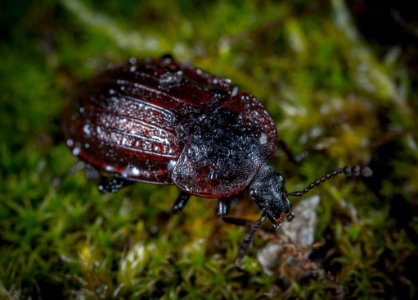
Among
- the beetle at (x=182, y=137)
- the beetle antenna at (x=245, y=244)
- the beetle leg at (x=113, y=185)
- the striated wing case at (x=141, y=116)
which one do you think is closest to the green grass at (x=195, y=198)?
the beetle antenna at (x=245, y=244)

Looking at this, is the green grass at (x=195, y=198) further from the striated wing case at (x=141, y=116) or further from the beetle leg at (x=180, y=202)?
the striated wing case at (x=141, y=116)

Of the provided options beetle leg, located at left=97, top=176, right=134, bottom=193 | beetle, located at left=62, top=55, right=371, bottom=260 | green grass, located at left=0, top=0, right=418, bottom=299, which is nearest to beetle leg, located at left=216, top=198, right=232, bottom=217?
beetle, located at left=62, top=55, right=371, bottom=260

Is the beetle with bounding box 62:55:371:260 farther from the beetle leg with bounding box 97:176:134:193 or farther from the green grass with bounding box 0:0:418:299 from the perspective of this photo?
the green grass with bounding box 0:0:418:299

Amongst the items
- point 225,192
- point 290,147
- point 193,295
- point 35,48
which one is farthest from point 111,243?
point 35,48

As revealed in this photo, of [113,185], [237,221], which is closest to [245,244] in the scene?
[237,221]

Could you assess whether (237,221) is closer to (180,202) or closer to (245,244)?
(245,244)

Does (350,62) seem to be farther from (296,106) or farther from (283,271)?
(283,271)
